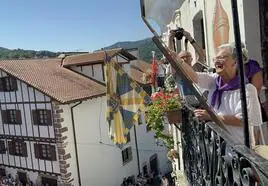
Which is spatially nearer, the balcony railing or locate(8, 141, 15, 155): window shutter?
the balcony railing

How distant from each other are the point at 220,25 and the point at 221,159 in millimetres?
3078

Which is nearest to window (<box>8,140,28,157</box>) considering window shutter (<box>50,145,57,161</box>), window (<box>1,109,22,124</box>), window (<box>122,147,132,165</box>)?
window (<box>1,109,22,124</box>)

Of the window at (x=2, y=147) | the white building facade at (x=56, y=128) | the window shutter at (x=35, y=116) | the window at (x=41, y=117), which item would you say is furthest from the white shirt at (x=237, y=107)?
the window at (x=2, y=147)

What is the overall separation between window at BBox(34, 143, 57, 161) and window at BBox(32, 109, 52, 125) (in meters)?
1.17

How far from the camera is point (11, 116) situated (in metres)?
20.5

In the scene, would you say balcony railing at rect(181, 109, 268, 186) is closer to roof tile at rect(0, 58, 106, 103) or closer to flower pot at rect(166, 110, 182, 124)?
flower pot at rect(166, 110, 182, 124)

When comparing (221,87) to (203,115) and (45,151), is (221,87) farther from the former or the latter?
(45,151)

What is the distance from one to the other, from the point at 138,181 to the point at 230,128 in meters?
20.6

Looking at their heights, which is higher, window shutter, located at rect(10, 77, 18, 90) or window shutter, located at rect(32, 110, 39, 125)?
window shutter, located at rect(10, 77, 18, 90)

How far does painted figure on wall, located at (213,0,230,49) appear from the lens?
196 inches

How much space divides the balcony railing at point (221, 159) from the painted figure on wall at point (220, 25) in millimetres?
1799

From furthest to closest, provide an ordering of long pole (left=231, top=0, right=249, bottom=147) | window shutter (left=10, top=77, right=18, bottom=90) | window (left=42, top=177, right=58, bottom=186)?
window shutter (left=10, top=77, right=18, bottom=90) → window (left=42, top=177, right=58, bottom=186) → long pole (left=231, top=0, right=249, bottom=147)

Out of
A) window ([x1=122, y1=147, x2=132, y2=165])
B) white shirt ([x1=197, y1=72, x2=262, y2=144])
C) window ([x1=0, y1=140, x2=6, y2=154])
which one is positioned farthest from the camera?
window ([x1=122, y1=147, x2=132, y2=165])

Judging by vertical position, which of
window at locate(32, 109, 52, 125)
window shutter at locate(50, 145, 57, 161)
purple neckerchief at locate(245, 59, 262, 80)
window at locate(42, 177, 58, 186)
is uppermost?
purple neckerchief at locate(245, 59, 262, 80)
